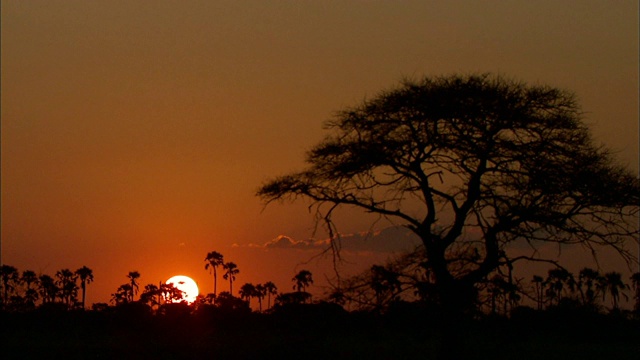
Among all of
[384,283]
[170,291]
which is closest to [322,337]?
[384,283]

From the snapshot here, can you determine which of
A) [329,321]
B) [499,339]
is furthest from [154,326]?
[499,339]

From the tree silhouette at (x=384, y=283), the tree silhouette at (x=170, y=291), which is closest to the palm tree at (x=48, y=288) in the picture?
the tree silhouette at (x=170, y=291)

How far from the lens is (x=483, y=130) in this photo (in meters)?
19.2

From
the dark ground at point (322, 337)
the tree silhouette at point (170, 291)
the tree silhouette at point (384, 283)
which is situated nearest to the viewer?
the tree silhouette at point (384, 283)

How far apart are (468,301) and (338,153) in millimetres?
4184

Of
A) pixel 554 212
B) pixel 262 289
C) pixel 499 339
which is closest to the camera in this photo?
pixel 554 212

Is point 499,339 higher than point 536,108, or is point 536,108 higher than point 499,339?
point 536,108

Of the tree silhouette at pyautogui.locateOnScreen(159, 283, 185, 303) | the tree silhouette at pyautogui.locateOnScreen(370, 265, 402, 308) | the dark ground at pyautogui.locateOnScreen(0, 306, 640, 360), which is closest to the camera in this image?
the tree silhouette at pyautogui.locateOnScreen(370, 265, 402, 308)

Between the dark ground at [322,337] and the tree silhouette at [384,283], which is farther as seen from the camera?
the dark ground at [322,337]

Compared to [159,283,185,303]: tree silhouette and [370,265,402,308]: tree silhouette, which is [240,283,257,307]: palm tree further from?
[370,265,402,308]: tree silhouette

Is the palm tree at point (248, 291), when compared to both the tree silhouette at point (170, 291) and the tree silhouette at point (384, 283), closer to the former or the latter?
the tree silhouette at point (170, 291)

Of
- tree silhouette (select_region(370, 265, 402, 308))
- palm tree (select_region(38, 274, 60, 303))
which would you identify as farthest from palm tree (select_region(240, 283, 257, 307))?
tree silhouette (select_region(370, 265, 402, 308))

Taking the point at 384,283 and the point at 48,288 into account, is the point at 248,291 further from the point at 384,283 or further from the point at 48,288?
the point at 384,283

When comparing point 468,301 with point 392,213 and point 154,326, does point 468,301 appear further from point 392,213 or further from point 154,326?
point 154,326
